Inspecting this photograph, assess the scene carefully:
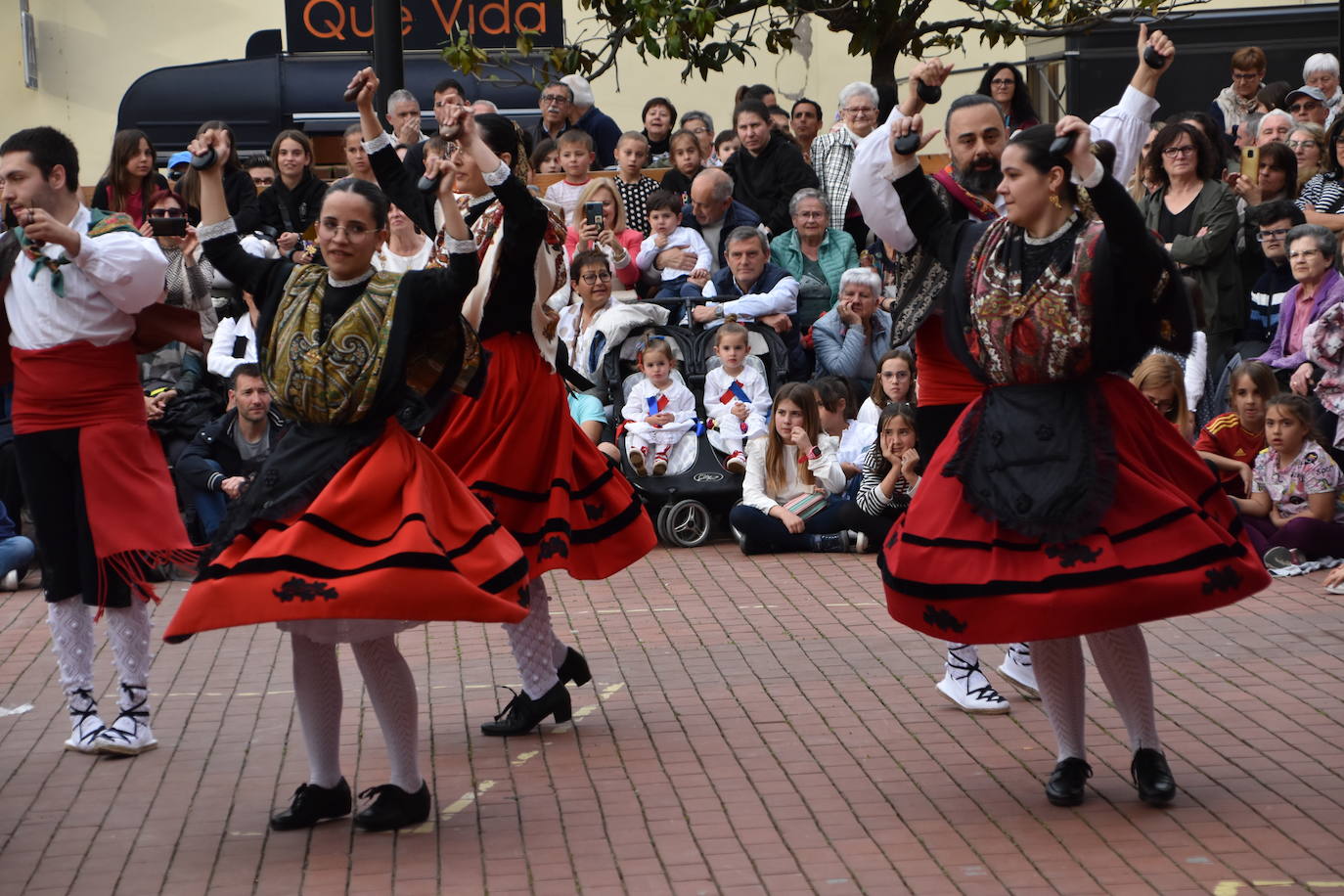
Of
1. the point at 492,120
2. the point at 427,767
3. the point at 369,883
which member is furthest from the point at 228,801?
the point at 492,120

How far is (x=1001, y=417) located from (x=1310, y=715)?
199cm

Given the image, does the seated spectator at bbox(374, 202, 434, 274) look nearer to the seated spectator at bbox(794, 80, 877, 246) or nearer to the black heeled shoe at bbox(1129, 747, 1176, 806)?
the black heeled shoe at bbox(1129, 747, 1176, 806)

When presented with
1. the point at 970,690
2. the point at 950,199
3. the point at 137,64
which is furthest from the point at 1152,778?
the point at 137,64

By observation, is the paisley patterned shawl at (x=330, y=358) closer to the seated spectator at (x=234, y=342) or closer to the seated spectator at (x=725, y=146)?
the seated spectator at (x=234, y=342)

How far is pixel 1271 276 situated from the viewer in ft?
34.8

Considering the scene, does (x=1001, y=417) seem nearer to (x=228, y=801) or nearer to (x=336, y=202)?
(x=336, y=202)

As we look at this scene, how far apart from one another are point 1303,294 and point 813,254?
3179 mm

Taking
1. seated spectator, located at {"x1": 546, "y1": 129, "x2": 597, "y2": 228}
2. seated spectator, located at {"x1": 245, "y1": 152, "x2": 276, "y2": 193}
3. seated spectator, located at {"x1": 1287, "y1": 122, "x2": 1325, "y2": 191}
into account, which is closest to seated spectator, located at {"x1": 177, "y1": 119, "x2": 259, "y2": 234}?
seated spectator, located at {"x1": 245, "y1": 152, "x2": 276, "y2": 193}

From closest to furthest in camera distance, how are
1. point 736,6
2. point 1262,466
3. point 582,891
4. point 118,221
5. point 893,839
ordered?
point 582,891
point 893,839
point 118,221
point 1262,466
point 736,6

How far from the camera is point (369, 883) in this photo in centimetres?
478

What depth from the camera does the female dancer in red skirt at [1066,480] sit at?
4.80 metres

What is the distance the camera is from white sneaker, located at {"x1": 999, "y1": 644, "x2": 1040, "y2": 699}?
6.54m

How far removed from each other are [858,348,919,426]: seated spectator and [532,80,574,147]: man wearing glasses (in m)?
4.25

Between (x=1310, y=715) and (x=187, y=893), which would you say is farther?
(x=1310, y=715)
